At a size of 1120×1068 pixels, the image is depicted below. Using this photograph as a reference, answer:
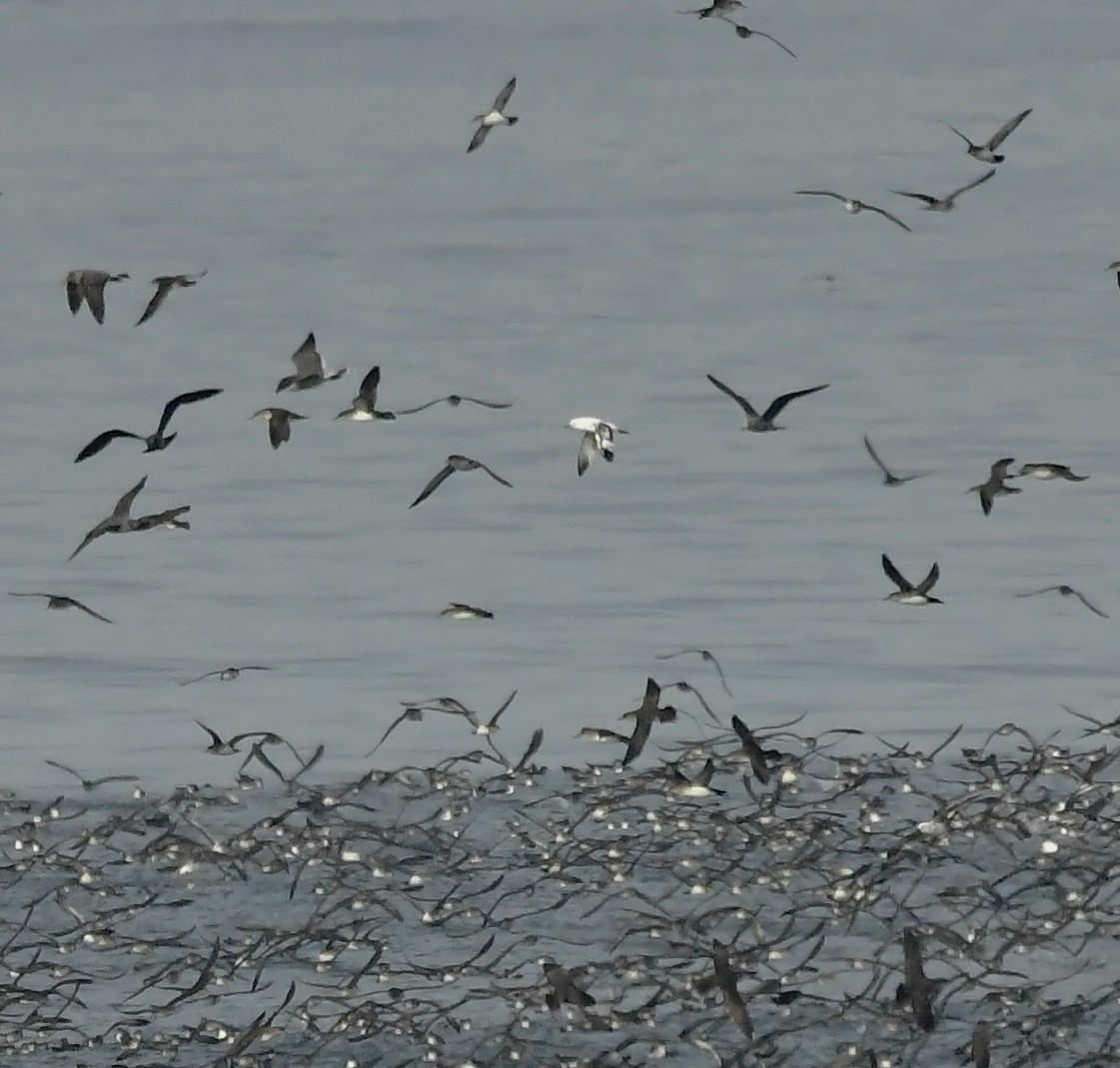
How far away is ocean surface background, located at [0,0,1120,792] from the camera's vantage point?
2480 centimetres

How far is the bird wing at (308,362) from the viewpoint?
20.4 metres

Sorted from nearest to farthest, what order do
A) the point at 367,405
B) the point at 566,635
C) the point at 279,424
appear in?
1. the point at 367,405
2. the point at 279,424
3. the point at 566,635

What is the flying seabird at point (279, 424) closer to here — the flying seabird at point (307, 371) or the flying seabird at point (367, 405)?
the flying seabird at point (307, 371)

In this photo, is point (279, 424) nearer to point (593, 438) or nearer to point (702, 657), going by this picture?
point (593, 438)

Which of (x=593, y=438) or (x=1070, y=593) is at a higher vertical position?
(x=593, y=438)

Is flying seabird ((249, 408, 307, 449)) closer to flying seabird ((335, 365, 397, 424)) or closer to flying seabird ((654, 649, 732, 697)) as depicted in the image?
flying seabird ((335, 365, 397, 424))

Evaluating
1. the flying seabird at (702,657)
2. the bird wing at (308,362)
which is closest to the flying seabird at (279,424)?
the bird wing at (308,362)

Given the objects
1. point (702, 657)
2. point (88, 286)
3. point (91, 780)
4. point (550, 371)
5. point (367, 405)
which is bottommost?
point (550, 371)

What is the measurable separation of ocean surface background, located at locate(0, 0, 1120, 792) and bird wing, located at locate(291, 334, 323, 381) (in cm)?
276

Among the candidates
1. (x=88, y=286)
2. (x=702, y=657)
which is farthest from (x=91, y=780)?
(x=702, y=657)

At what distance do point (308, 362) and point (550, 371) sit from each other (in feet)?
86.5

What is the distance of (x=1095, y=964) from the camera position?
15.2m

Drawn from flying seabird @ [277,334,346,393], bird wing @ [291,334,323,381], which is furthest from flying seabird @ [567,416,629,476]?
bird wing @ [291,334,323,381]

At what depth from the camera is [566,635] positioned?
85.8 feet
